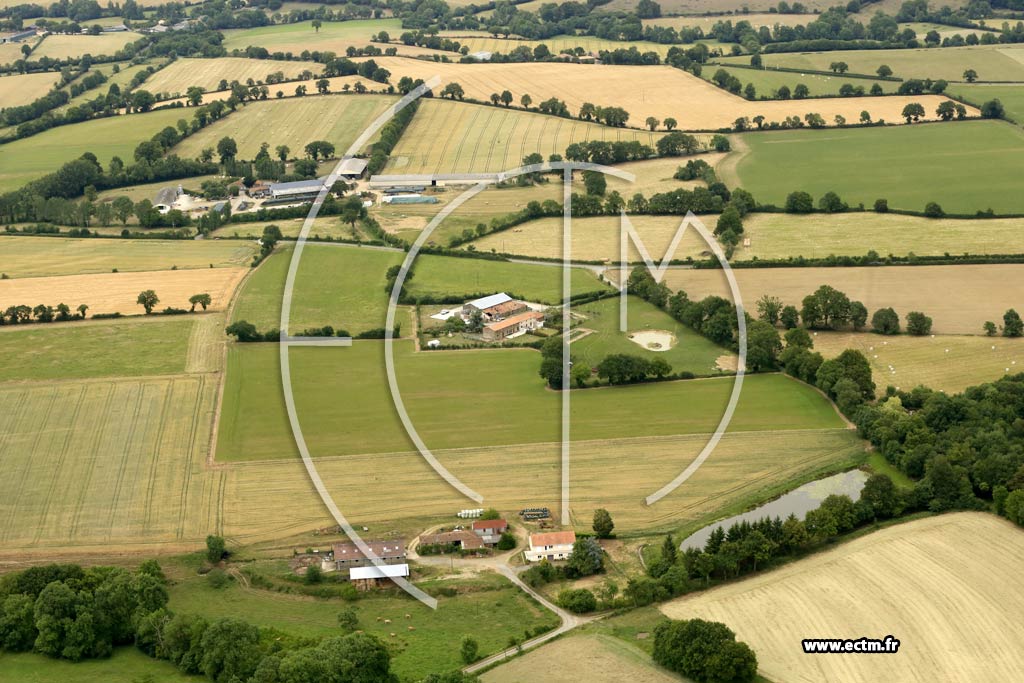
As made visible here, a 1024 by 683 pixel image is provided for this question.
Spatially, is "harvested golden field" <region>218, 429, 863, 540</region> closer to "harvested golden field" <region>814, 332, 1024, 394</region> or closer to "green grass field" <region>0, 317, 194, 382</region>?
"harvested golden field" <region>814, 332, 1024, 394</region>

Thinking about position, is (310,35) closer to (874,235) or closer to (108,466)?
(874,235)

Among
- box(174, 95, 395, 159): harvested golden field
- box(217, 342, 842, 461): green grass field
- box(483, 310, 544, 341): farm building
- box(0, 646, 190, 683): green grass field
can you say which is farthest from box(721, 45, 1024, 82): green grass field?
box(0, 646, 190, 683): green grass field

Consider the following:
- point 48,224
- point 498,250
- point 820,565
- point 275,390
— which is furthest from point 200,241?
point 820,565

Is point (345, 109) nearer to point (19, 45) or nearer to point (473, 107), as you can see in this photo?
point (473, 107)

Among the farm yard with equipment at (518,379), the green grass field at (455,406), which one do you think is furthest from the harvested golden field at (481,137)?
the green grass field at (455,406)

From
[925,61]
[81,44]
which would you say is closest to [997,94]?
[925,61]
